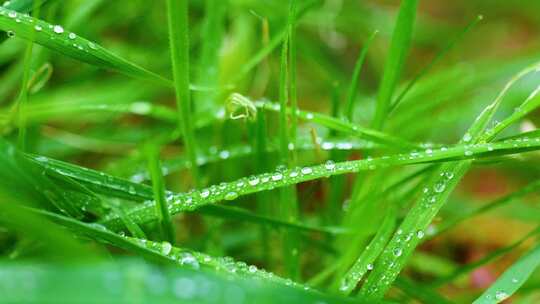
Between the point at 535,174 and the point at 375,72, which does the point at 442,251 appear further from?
the point at 375,72

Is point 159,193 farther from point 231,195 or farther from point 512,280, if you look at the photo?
point 512,280

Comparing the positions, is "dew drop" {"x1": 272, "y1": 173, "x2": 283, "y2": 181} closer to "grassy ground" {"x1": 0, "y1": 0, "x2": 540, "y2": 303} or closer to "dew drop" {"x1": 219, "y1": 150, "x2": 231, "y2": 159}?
"grassy ground" {"x1": 0, "y1": 0, "x2": 540, "y2": 303}

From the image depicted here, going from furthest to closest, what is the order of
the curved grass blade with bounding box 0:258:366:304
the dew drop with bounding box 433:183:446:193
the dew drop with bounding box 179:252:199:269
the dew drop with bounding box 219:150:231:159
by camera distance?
the dew drop with bounding box 219:150:231:159 → the dew drop with bounding box 433:183:446:193 → the dew drop with bounding box 179:252:199:269 → the curved grass blade with bounding box 0:258:366:304

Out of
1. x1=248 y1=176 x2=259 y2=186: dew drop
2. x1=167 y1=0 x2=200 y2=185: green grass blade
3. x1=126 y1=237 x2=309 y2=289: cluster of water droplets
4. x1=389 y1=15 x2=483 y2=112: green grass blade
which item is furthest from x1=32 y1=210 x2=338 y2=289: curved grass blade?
x1=389 y1=15 x2=483 y2=112: green grass blade

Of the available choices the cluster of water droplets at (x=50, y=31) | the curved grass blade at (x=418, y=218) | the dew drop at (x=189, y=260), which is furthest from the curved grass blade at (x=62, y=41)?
the curved grass blade at (x=418, y=218)

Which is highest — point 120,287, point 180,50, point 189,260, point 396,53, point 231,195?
point 396,53

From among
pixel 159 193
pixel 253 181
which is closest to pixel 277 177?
pixel 253 181
